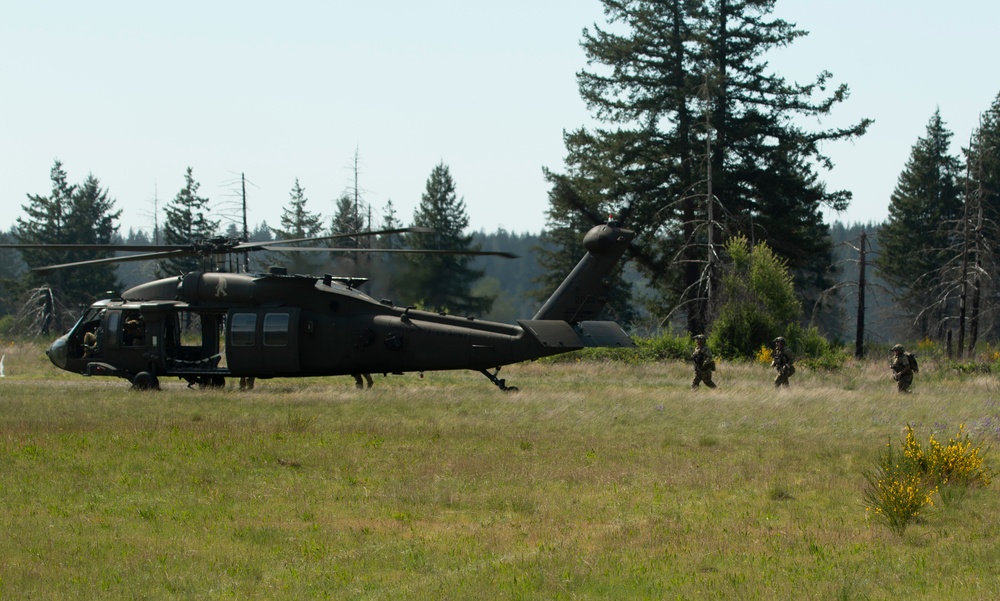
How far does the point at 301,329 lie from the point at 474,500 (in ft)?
36.7

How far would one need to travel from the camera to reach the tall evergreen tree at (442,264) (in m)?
25.5

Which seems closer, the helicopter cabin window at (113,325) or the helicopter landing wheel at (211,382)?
the helicopter cabin window at (113,325)

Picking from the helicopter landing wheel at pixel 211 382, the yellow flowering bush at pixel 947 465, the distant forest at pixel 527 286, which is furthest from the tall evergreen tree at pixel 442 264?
the yellow flowering bush at pixel 947 465

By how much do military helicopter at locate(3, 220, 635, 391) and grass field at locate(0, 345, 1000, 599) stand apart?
3.24 ft

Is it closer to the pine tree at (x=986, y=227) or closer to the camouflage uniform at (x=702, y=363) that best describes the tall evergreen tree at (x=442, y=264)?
the camouflage uniform at (x=702, y=363)

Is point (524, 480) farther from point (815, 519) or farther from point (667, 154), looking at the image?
point (667, 154)

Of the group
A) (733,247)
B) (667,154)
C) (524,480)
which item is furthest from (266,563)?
(667,154)

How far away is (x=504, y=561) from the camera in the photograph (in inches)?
371

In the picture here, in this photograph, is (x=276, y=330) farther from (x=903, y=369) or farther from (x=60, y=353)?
(x=903, y=369)

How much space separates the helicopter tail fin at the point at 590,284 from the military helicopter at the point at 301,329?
22 mm

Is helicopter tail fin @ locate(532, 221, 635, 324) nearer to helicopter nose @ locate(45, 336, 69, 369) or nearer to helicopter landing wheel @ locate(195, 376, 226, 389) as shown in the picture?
helicopter landing wheel @ locate(195, 376, 226, 389)

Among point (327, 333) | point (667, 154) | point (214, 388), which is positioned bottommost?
point (214, 388)

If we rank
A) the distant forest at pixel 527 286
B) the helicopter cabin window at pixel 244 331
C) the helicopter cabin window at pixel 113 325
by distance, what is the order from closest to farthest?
the helicopter cabin window at pixel 244 331, the helicopter cabin window at pixel 113 325, the distant forest at pixel 527 286

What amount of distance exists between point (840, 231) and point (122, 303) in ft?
586
